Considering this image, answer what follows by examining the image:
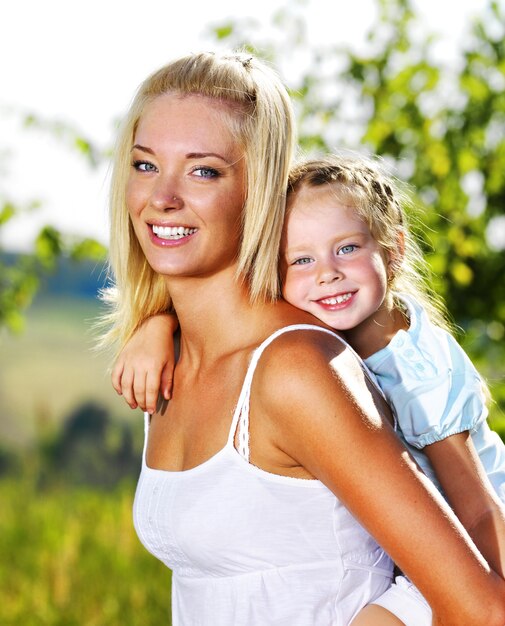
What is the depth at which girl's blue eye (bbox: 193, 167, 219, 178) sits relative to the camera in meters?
2.11

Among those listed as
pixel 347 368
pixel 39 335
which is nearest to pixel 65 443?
pixel 39 335

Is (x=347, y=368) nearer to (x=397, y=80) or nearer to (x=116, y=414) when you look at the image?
(x=397, y=80)

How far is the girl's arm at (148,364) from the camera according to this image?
2393 mm

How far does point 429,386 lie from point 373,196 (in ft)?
1.36

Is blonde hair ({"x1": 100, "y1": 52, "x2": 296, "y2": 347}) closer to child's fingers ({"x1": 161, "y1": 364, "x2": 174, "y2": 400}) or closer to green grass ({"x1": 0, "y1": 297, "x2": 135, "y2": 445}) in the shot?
child's fingers ({"x1": 161, "y1": 364, "x2": 174, "y2": 400})

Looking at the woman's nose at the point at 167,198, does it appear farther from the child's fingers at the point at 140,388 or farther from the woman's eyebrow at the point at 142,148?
the child's fingers at the point at 140,388

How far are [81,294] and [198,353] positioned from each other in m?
5.40

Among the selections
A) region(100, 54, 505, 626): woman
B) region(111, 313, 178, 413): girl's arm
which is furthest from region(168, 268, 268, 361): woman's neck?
region(111, 313, 178, 413): girl's arm

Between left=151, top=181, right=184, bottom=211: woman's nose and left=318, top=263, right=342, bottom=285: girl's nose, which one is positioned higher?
left=151, top=181, right=184, bottom=211: woman's nose

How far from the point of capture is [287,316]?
2102mm

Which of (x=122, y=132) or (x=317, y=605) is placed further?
(x=122, y=132)

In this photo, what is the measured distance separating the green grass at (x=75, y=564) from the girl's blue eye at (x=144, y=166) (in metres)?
3.26

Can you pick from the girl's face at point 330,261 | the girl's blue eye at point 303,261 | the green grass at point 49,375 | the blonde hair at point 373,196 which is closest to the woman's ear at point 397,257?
the blonde hair at point 373,196

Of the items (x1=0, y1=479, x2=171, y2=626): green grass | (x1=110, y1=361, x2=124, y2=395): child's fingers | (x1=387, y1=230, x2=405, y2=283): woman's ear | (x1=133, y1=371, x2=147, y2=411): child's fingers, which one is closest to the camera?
(x1=387, y1=230, x2=405, y2=283): woman's ear
